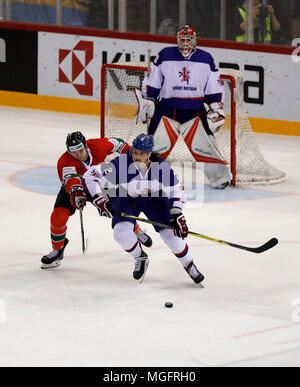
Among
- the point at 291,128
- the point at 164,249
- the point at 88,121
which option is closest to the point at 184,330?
the point at 164,249

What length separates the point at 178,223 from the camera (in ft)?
20.3

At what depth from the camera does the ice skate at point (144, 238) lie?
7250 millimetres

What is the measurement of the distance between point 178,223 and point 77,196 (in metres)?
0.68

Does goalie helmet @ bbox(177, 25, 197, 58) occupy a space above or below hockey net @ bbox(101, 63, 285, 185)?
above

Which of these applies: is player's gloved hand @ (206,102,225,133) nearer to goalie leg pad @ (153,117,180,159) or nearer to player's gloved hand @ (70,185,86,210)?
goalie leg pad @ (153,117,180,159)

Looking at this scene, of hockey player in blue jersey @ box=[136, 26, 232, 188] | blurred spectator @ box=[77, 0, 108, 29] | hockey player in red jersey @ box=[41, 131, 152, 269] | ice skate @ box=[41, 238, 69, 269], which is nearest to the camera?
hockey player in red jersey @ box=[41, 131, 152, 269]

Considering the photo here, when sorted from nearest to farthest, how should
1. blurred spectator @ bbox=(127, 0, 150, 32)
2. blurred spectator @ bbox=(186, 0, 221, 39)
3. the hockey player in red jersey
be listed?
the hockey player in red jersey < blurred spectator @ bbox=(186, 0, 221, 39) < blurred spectator @ bbox=(127, 0, 150, 32)

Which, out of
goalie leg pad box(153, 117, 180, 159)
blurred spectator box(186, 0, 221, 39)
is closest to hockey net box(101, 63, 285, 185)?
goalie leg pad box(153, 117, 180, 159)

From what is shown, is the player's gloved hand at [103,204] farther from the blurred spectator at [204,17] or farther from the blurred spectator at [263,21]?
the blurred spectator at [204,17]

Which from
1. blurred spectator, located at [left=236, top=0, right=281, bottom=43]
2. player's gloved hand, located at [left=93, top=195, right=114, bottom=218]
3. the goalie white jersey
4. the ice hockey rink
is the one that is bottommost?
the ice hockey rink

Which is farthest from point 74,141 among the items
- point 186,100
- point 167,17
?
point 167,17

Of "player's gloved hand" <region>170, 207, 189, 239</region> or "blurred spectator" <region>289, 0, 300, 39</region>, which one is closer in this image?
"player's gloved hand" <region>170, 207, 189, 239</region>

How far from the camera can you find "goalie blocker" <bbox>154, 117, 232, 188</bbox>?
9.14 meters
